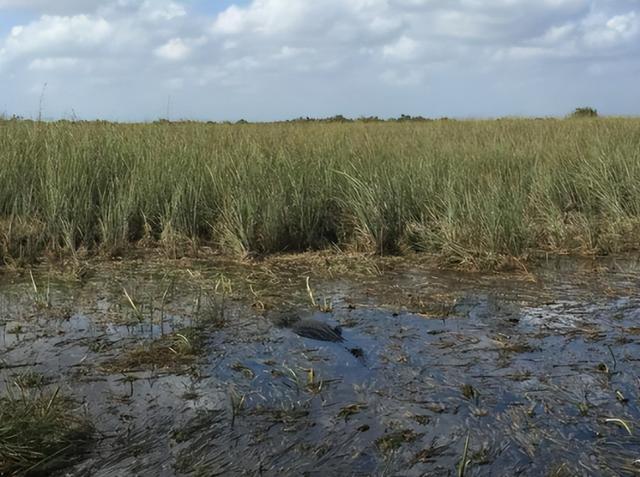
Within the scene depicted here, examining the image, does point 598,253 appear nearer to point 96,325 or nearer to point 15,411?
point 96,325

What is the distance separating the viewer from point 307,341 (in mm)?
3666

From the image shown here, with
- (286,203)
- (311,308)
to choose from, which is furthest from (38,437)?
(286,203)

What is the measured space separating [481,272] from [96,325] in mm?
3279

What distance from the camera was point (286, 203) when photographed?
6.18m

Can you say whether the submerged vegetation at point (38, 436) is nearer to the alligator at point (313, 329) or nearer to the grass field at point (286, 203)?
the alligator at point (313, 329)

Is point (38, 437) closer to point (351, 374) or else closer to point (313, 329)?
point (351, 374)

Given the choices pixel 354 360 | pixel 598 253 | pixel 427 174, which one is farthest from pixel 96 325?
pixel 598 253

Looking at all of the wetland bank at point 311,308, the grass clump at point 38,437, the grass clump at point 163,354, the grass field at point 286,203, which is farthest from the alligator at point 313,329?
the grass field at point 286,203

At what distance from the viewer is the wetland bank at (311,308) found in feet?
8.09

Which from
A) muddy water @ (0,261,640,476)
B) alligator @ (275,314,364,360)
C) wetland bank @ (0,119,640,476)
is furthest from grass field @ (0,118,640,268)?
alligator @ (275,314,364,360)

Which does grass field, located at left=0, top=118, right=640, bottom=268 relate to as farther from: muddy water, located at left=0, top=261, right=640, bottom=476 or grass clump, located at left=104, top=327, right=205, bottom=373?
grass clump, located at left=104, top=327, right=205, bottom=373

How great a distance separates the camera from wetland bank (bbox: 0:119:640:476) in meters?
2.46

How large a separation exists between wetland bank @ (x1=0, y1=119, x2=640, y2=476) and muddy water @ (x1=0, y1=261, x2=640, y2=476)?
0.01 meters

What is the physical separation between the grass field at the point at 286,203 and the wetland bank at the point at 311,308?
Answer: 0.10 feet
